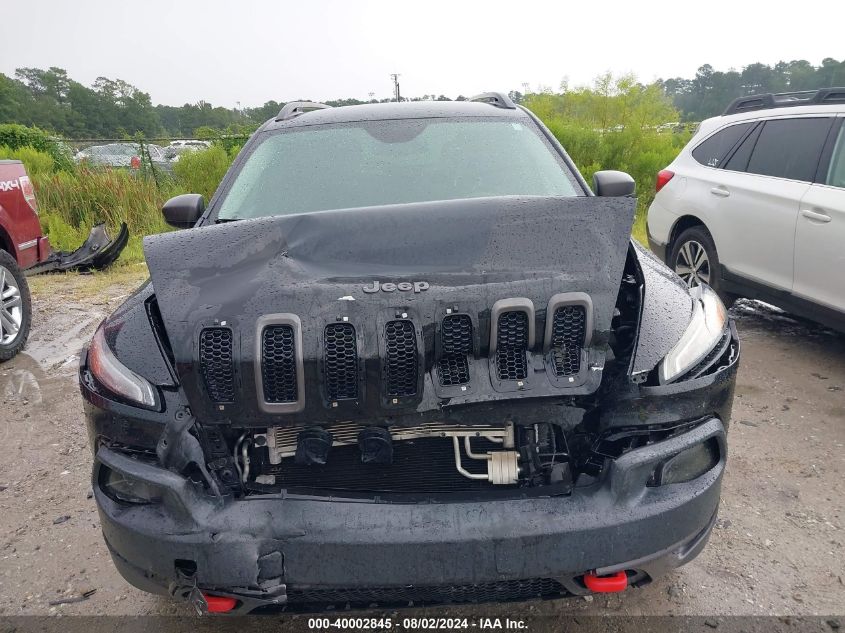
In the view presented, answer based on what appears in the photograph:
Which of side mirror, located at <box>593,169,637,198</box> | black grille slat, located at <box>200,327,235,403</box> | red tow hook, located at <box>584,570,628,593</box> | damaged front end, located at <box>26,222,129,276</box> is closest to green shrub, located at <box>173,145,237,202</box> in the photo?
damaged front end, located at <box>26,222,129,276</box>

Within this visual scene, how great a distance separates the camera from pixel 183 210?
2.95m

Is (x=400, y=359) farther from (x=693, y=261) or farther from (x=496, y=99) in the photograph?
(x=693, y=261)

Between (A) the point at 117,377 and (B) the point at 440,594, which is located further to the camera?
(A) the point at 117,377

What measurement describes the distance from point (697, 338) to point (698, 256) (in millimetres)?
3464

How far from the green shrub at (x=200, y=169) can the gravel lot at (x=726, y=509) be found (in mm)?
8812

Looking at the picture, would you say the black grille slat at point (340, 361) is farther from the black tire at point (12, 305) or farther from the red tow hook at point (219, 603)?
the black tire at point (12, 305)

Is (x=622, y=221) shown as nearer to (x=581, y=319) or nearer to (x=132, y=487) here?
(x=581, y=319)

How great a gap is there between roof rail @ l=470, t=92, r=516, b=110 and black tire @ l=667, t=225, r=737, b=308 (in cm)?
205

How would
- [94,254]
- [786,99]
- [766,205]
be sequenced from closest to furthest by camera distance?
[766,205]
[786,99]
[94,254]

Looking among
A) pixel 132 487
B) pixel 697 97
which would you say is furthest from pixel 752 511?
pixel 697 97

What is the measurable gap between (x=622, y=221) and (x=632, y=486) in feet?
2.76

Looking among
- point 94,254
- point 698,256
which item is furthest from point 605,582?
point 94,254

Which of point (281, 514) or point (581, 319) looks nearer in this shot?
point (281, 514)

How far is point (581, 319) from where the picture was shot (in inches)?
71.7
